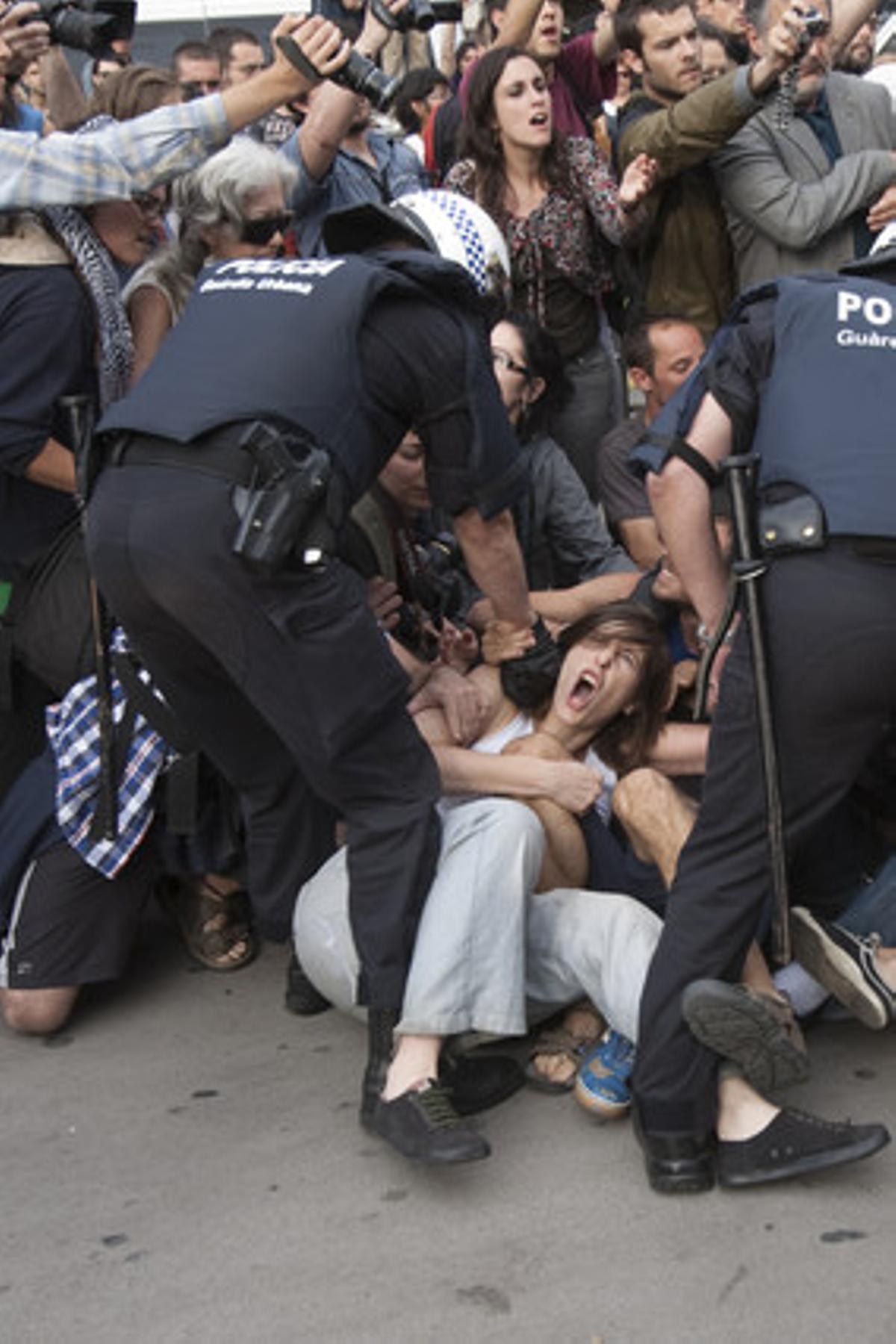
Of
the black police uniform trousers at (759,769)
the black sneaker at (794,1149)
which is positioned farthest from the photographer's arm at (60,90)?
the black sneaker at (794,1149)

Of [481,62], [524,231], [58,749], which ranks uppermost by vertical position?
[481,62]

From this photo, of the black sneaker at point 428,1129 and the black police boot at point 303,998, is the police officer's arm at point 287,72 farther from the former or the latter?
the black sneaker at point 428,1129

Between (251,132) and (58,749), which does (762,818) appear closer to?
(58,749)

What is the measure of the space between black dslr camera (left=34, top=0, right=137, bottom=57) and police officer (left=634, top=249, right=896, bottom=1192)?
1778 mm

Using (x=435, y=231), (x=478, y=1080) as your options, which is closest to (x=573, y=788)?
(x=478, y=1080)

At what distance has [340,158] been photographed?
491 cm

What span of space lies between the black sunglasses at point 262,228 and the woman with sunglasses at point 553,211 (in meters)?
1.21

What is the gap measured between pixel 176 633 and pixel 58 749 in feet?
2.38

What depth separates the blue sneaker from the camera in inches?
118

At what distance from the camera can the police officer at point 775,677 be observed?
2596 millimetres

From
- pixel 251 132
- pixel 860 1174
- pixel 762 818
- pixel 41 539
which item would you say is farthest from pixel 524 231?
pixel 860 1174

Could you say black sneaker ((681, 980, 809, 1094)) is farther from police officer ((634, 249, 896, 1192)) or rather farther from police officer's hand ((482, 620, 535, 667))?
police officer's hand ((482, 620, 535, 667))

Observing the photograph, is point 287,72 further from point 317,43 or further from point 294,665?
point 294,665

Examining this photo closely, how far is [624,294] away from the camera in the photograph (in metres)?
5.01
